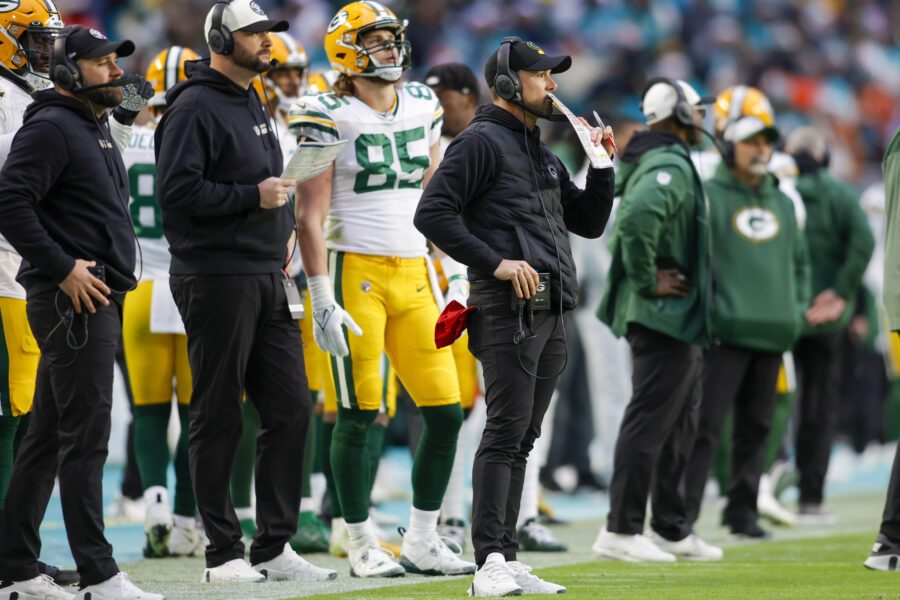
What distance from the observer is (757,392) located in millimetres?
8375

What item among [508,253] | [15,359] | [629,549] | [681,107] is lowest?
[629,549]

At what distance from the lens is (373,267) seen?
645 centimetres

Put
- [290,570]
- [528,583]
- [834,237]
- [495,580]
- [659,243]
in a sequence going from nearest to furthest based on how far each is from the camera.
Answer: [495,580] → [528,583] → [290,570] → [659,243] → [834,237]

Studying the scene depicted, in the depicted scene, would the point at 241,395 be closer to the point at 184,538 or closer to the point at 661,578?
the point at 184,538

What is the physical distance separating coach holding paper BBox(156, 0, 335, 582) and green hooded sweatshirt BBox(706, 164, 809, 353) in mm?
2685

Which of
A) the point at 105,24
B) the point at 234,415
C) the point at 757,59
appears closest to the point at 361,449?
the point at 234,415

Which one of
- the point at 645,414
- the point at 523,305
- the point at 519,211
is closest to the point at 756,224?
the point at 645,414

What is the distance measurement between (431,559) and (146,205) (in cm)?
229

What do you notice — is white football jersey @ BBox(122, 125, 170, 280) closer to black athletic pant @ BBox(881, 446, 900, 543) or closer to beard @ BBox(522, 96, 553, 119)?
beard @ BBox(522, 96, 553, 119)

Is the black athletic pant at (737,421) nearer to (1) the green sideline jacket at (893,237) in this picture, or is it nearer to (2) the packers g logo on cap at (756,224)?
(2) the packers g logo on cap at (756,224)

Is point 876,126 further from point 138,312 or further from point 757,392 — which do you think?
point 138,312

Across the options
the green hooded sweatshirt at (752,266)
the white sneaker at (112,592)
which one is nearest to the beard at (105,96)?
the white sneaker at (112,592)

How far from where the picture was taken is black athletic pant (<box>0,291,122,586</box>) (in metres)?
5.25

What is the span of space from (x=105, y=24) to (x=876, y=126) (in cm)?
1189
